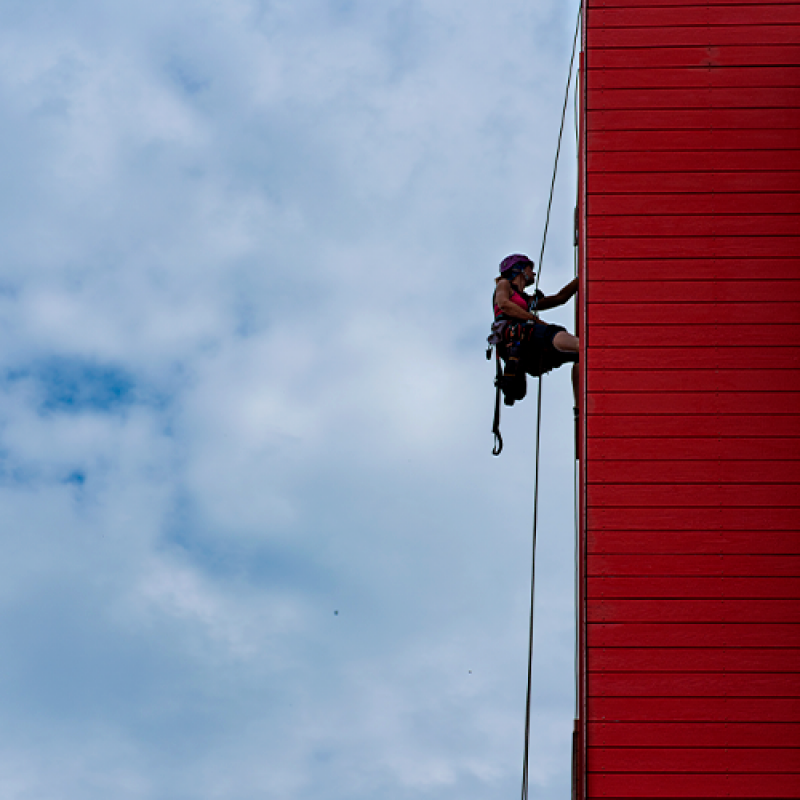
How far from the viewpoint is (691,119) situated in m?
10.3

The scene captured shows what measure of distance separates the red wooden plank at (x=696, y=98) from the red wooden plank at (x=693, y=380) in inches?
94.8

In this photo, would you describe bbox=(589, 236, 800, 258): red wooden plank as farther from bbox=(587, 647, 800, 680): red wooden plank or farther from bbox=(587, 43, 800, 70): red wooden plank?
bbox=(587, 647, 800, 680): red wooden plank

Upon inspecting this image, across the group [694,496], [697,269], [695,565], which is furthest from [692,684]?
[697,269]

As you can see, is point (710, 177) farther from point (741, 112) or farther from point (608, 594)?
point (608, 594)

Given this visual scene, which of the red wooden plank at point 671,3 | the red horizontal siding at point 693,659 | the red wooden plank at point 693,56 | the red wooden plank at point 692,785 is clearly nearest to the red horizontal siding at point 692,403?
the red horizontal siding at point 693,659

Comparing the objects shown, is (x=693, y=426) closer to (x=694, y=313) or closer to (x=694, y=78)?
(x=694, y=313)

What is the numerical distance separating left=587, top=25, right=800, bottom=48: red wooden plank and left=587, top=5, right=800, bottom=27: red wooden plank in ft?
0.14

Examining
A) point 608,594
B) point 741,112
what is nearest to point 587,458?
point 608,594

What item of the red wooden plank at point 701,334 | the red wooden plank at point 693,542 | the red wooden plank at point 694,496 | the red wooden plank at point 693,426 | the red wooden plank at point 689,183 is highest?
the red wooden plank at point 689,183

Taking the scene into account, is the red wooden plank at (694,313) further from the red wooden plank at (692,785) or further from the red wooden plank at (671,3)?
the red wooden plank at (692,785)

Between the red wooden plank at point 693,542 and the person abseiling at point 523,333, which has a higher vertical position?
the person abseiling at point 523,333

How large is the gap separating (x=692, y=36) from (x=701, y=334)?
2.83 metres

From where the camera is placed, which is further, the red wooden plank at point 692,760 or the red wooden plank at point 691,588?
the red wooden plank at point 691,588

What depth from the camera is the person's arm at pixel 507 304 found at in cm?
1131
